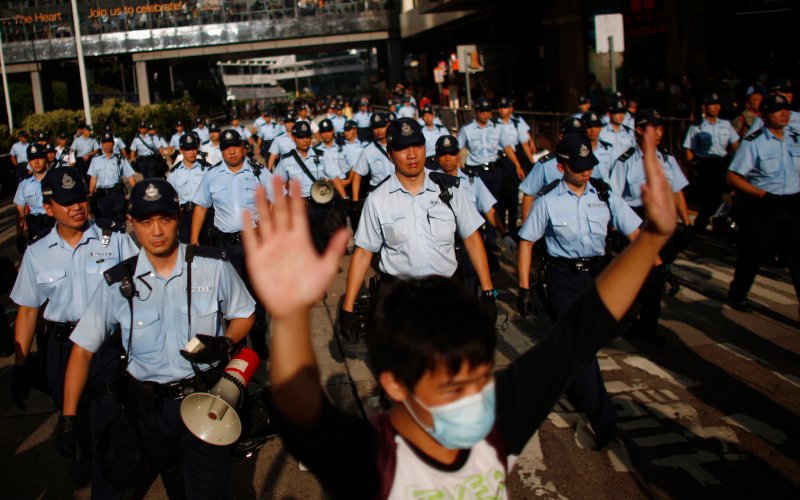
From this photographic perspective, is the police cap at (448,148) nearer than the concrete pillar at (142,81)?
Yes

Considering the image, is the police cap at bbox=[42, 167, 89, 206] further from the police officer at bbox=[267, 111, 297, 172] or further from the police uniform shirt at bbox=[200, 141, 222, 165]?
the police uniform shirt at bbox=[200, 141, 222, 165]

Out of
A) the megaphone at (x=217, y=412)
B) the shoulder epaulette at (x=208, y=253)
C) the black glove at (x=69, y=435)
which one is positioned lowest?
the black glove at (x=69, y=435)

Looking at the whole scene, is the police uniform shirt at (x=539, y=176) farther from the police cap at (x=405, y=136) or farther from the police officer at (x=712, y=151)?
the police officer at (x=712, y=151)

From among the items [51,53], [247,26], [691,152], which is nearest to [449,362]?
[691,152]

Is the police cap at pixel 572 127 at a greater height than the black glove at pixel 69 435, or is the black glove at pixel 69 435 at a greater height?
the police cap at pixel 572 127

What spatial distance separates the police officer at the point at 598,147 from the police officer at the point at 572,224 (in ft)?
10.5

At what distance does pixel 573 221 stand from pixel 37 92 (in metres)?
57.4

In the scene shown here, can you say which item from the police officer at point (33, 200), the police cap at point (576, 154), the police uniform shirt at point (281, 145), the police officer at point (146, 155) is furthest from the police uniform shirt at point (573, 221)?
the police officer at point (146, 155)

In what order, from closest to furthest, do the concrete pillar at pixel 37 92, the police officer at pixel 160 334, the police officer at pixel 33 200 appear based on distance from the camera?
1. the police officer at pixel 160 334
2. the police officer at pixel 33 200
3. the concrete pillar at pixel 37 92

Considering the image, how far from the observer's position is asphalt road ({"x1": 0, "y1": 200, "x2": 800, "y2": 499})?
15.7 feet

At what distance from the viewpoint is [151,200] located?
3930mm

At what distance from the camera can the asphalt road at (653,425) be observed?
4.78 m

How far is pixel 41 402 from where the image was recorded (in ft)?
22.7

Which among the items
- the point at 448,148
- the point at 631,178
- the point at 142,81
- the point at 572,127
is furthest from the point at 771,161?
the point at 142,81
